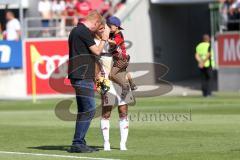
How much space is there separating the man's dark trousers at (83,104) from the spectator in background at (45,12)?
21851mm

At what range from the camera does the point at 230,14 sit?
35750mm

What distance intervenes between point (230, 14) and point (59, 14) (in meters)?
7.45

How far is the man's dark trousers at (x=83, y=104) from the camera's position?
13758 millimetres

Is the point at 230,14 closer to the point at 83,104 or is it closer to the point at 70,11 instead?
the point at 70,11

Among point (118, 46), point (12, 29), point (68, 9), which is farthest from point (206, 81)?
point (118, 46)

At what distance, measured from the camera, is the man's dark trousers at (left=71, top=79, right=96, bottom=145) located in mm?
13758

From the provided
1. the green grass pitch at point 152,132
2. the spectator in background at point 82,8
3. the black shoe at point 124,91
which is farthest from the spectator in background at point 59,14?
the black shoe at point 124,91

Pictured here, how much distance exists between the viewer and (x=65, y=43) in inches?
1372

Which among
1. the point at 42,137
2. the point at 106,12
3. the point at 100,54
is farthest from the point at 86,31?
the point at 106,12

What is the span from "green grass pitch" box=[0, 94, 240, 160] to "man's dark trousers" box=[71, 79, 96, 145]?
1.42 ft

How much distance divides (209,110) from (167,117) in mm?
2697

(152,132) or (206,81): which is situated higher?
(206,81)

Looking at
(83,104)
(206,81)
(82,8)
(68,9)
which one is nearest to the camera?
(83,104)

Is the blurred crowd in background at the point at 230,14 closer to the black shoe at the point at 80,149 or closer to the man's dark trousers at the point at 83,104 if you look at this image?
the man's dark trousers at the point at 83,104
